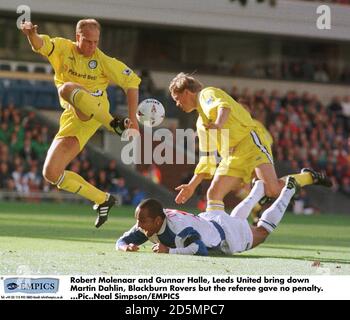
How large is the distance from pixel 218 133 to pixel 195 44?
1984 centimetres

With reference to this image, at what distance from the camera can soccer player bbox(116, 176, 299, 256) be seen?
839 cm

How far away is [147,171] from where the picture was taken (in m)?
24.1

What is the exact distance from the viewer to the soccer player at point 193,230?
8391 millimetres

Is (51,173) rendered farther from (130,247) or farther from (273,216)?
(273,216)

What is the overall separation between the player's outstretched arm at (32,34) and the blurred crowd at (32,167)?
39.1ft

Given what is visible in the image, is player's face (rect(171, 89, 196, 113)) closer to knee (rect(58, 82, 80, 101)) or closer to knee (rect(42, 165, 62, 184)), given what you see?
knee (rect(58, 82, 80, 101))

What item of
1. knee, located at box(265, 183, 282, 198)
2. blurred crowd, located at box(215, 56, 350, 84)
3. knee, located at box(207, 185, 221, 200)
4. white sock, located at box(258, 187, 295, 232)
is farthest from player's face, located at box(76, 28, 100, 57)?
blurred crowd, located at box(215, 56, 350, 84)

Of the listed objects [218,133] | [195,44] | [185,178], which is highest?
[195,44]

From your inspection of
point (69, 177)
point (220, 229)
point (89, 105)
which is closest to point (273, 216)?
point (220, 229)

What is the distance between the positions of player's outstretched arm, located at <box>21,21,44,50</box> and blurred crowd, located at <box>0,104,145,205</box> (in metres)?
11.9

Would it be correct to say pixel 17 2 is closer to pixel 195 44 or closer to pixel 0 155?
pixel 0 155

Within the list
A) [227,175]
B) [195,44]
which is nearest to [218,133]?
[227,175]

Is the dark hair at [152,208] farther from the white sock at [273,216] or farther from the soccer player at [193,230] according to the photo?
the white sock at [273,216]

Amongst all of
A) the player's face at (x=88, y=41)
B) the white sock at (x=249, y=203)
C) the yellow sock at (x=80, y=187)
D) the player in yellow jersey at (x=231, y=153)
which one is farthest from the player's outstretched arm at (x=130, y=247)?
the player's face at (x=88, y=41)
